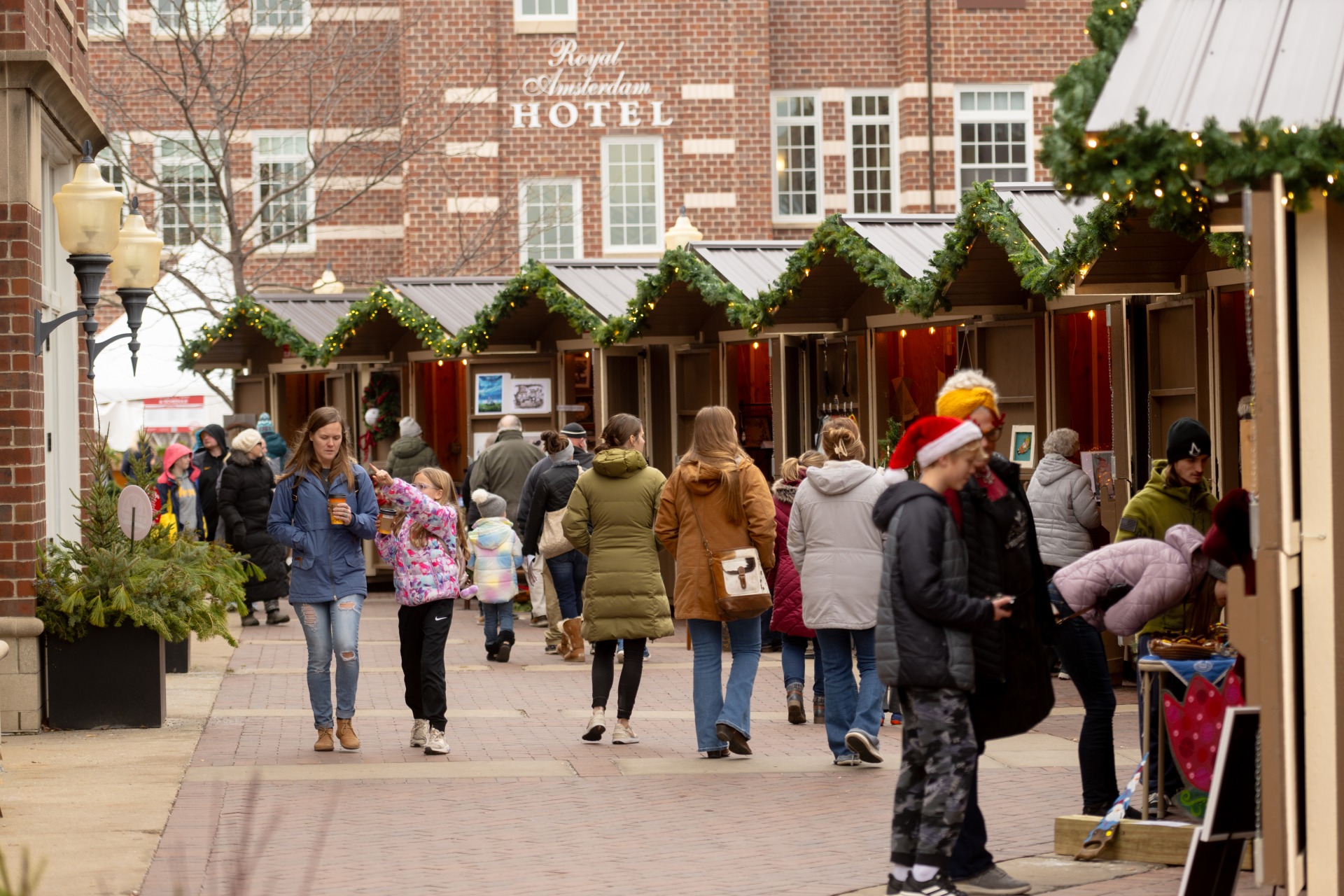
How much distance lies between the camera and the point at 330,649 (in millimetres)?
9891

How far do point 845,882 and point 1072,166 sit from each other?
2.74 m

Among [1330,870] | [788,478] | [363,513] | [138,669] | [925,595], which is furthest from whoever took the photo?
[788,478]

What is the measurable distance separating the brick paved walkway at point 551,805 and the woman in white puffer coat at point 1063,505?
38.7 inches

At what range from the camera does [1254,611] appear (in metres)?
5.53

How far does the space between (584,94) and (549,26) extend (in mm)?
1297

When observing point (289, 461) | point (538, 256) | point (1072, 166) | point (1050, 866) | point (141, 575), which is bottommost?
point (1050, 866)

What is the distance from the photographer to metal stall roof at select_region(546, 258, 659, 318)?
714 inches

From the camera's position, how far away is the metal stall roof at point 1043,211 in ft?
38.4

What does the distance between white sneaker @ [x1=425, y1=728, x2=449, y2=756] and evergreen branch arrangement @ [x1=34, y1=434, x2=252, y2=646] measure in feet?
5.64

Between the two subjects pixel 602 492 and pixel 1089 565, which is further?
pixel 602 492

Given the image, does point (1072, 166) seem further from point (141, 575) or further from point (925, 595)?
point (141, 575)

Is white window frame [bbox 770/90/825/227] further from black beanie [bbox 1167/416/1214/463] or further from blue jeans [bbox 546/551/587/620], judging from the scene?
black beanie [bbox 1167/416/1214/463]

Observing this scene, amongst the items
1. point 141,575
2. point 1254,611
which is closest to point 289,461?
point 141,575

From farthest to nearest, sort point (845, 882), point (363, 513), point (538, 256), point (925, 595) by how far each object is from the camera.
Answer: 1. point (538, 256)
2. point (363, 513)
3. point (845, 882)
4. point (925, 595)
